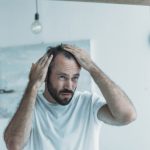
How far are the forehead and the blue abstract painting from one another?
1.89 m

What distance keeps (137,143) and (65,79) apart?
2.01 m

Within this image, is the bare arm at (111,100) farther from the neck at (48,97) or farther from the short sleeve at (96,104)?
the neck at (48,97)

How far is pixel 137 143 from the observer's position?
3.26 m

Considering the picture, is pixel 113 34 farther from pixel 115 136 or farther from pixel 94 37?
pixel 115 136

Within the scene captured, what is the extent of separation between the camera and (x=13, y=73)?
3.41 m

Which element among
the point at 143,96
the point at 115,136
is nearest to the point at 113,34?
the point at 143,96

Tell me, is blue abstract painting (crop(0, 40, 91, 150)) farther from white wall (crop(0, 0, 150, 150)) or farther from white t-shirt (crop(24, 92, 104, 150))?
white t-shirt (crop(24, 92, 104, 150))

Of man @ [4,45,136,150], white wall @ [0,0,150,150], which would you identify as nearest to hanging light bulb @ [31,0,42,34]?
white wall @ [0,0,150,150]

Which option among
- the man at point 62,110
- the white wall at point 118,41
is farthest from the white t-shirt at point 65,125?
the white wall at point 118,41

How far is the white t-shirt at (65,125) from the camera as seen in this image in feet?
4.75

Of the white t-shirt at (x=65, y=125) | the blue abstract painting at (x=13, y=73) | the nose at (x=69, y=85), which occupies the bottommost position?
the blue abstract painting at (x=13, y=73)

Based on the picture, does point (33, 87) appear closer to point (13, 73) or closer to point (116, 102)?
point (116, 102)

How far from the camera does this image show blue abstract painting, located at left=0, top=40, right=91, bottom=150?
3.38 m

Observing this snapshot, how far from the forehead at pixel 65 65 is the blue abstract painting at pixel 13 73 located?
74.2 inches
